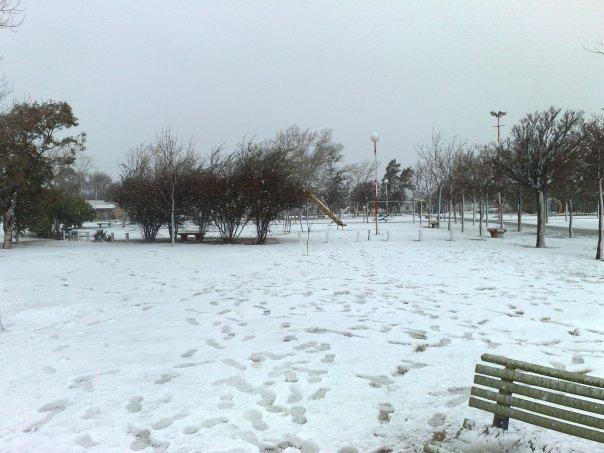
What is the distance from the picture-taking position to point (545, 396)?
2.79 metres

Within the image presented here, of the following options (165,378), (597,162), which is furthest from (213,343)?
(597,162)

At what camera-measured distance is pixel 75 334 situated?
581 centimetres

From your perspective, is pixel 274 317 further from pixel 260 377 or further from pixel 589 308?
pixel 589 308

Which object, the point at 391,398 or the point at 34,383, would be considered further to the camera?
the point at 34,383

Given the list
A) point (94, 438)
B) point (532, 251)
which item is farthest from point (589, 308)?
point (532, 251)

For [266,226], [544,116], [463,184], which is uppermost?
[544,116]

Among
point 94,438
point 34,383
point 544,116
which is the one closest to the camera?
point 94,438

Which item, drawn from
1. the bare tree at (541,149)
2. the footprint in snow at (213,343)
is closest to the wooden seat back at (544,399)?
the footprint in snow at (213,343)

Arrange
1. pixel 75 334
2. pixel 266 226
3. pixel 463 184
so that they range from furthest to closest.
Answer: pixel 463 184 < pixel 266 226 < pixel 75 334

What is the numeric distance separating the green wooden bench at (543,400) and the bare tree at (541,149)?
1713 cm

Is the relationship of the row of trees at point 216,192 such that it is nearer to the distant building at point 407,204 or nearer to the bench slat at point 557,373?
the bench slat at point 557,373

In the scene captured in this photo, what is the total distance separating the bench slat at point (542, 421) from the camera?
257cm

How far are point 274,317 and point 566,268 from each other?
9029 mm

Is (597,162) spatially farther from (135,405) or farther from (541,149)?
(135,405)
